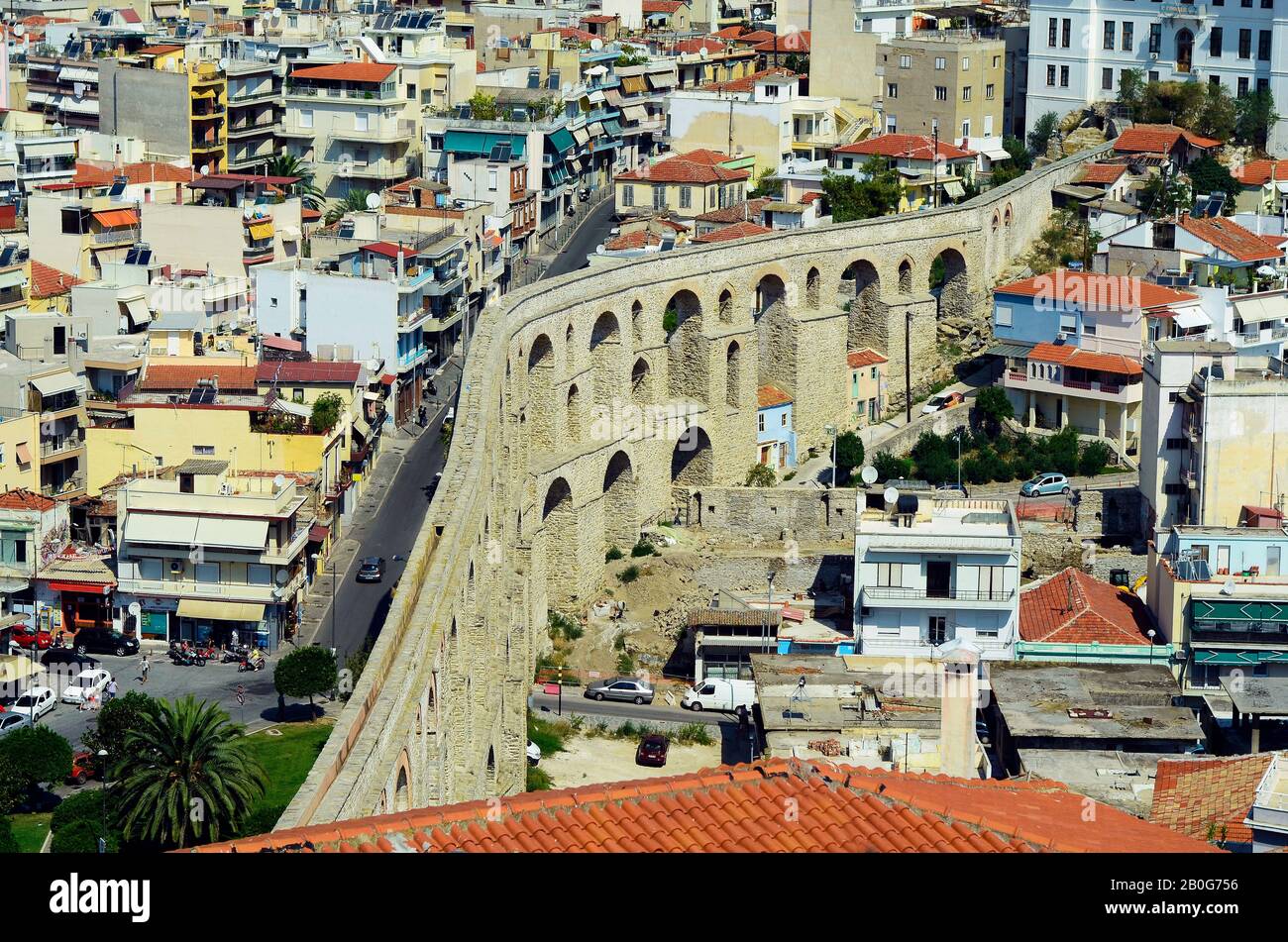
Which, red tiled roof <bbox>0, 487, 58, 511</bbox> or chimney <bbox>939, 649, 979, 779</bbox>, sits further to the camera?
red tiled roof <bbox>0, 487, 58, 511</bbox>

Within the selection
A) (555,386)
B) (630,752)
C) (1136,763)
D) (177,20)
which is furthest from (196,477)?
(177,20)

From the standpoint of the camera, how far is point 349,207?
72.9m

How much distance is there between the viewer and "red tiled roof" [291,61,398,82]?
79.2 metres

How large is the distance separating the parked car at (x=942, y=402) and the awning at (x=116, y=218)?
23.4 metres

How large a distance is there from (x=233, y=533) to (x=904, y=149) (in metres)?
30.8

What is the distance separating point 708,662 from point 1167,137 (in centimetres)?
2920

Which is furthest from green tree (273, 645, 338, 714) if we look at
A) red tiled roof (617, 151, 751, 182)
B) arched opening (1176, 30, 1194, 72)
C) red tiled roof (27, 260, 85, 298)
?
arched opening (1176, 30, 1194, 72)

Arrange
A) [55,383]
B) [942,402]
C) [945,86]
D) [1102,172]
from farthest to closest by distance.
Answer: [945,86] < [1102,172] < [942,402] < [55,383]

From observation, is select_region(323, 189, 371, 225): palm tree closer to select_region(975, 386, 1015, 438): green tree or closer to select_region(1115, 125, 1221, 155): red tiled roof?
select_region(975, 386, 1015, 438): green tree

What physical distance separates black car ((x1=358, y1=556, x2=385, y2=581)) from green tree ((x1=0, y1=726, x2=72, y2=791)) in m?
10.1

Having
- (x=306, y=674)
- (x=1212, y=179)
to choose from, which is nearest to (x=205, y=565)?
(x=306, y=674)

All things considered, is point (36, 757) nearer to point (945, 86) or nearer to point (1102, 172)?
point (1102, 172)

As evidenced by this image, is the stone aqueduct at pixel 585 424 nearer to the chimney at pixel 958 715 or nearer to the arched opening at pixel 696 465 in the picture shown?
the arched opening at pixel 696 465
